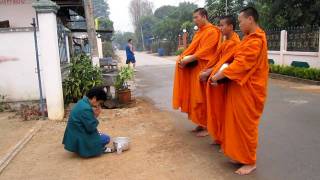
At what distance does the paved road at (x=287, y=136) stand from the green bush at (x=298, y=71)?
185 cm

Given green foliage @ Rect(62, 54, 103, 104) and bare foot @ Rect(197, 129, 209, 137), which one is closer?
bare foot @ Rect(197, 129, 209, 137)

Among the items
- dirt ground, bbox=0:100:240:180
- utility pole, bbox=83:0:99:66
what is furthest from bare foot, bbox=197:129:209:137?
utility pole, bbox=83:0:99:66

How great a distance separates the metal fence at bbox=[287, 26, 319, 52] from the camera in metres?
12.8

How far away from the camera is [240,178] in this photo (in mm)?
4266

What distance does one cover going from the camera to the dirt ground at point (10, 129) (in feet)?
19.5

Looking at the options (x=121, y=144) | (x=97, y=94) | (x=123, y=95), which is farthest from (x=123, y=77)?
(x=97, y=94)

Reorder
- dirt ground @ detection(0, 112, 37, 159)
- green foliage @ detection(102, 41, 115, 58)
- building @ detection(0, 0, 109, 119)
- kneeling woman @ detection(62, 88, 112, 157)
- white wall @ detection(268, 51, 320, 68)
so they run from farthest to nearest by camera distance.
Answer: green foliage @ detection(102, 41, 115, 58)
white wall @ detection(268, 51, 320, 68)
building @ detection(0, 0, 109, 119)
dirt ground @ detection(0, 112, 37, 159)
kneeling woman @ detection(62, 88, 112, 157)

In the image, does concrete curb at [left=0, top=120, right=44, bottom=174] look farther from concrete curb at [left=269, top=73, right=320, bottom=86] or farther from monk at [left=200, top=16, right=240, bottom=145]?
concrete curb at [left=269, top=73, right=320, bottom=86]

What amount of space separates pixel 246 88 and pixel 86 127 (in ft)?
7.01

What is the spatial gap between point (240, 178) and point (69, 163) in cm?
221

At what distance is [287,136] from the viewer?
5.86 m

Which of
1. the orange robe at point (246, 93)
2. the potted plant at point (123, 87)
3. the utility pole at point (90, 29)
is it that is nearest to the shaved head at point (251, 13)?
the orange robe at point (246, 93)

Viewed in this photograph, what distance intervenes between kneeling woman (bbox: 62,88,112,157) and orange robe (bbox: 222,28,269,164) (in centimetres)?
176

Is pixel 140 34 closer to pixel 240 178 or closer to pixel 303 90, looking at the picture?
pixel 303 90
